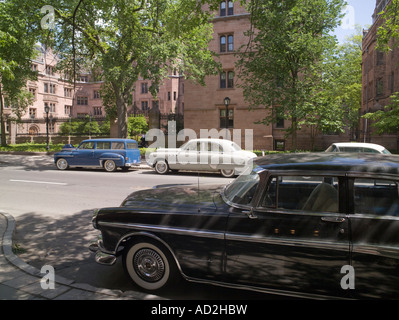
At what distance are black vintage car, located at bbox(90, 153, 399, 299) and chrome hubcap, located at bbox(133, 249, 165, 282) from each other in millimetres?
12

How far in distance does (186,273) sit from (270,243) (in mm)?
1074

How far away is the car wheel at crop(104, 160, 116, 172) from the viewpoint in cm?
1555

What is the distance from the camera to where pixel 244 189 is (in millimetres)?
3600

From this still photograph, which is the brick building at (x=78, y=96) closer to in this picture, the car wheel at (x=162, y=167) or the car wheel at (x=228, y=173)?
the car wheel at (x=162, y=167)

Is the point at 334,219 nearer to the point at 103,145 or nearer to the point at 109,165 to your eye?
the point at 109,165

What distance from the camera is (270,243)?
316 cm

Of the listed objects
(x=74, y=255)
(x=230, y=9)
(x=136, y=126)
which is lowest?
(x=74, y=255)

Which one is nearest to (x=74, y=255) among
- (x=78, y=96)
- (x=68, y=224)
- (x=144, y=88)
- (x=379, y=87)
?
(x=68, y=224)

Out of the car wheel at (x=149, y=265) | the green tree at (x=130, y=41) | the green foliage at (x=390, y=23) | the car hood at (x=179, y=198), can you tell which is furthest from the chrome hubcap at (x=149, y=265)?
the green tree at (x=130, y=41)

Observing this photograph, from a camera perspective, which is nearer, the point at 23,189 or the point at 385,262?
the point at 385,262

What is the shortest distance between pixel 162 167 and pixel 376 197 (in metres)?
12.5

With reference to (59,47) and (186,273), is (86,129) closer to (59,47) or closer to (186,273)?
(59,47)
